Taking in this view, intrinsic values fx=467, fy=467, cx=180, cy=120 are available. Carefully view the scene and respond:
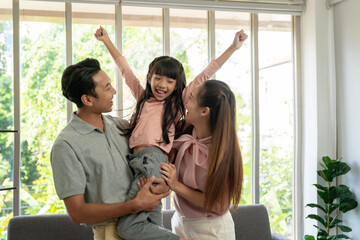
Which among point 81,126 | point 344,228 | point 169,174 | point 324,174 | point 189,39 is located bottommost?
point 344,228

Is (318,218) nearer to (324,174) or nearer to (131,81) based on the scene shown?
(324,174)

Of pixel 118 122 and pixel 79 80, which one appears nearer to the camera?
pixel 79 80

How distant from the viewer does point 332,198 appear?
403 centimetres

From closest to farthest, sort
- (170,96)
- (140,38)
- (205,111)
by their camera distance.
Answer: (205,111)
(170,96)
(140,38)

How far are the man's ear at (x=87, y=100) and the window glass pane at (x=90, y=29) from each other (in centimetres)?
214

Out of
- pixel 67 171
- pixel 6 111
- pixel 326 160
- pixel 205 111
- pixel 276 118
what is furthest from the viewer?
pixel 276 118

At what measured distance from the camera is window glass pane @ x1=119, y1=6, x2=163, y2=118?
164 inches

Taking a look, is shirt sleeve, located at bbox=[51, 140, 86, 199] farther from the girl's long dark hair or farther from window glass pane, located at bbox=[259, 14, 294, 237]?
window glass pane, located at bbox=[259, 14, 294, 237]

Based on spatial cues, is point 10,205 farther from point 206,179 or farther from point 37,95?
point 206,179

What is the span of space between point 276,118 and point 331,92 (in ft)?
1.94

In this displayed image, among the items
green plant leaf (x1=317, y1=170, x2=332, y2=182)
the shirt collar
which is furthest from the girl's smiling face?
green plant leaf (x1=317, y1=170, x2=332, y2=182)

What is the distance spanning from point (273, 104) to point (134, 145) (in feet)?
9.22

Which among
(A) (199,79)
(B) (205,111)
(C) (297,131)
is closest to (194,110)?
(B) (205,111)

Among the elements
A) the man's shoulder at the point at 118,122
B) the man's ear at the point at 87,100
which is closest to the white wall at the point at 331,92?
the man's shoulder at the point at 118,122
